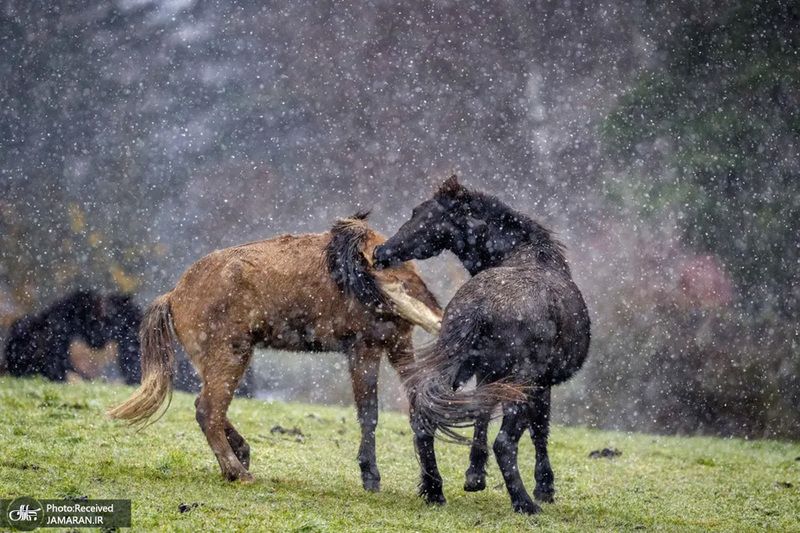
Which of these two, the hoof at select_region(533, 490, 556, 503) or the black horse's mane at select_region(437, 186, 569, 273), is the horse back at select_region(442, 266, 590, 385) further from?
the hoof at select_region(533, 490, 556, 503)

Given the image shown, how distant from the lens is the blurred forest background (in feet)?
59.0

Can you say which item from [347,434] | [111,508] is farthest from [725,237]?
[111,508]

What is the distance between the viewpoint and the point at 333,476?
816 centimetres

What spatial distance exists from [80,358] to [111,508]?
42.6ft

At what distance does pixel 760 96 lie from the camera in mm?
18500

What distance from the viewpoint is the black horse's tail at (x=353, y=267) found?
7.66 meters

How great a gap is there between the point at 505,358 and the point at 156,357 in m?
3.20

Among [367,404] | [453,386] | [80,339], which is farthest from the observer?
[80,339]

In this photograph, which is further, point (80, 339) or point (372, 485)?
point (80, 339)

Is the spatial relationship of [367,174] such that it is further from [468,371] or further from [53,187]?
[468,371]

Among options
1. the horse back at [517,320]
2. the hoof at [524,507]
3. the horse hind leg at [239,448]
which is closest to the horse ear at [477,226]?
the horse back at [517,320]

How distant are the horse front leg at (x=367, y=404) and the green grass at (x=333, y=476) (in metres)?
0.17

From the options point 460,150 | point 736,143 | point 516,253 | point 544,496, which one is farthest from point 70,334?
point 736,143

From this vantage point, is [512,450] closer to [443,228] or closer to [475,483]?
[475,483]
